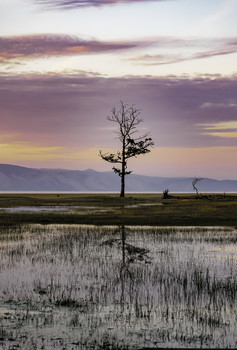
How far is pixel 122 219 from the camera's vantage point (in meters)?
44.9

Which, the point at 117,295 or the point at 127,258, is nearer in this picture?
the point at 117,295

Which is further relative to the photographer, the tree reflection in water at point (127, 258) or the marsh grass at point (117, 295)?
the tree reflection in water at point (127, 258)

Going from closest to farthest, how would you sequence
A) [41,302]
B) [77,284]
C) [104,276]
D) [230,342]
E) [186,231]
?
1. [230,342]
2. [41,302]
3. [77,284]
4. [104,276]
5. [186,231]

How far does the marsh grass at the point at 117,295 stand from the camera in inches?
424

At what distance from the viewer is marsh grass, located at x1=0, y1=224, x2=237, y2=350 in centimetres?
1077

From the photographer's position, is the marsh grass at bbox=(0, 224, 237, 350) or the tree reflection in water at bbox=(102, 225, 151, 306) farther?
the tree reflection in water at bbox=(102, 225, 151, 306)

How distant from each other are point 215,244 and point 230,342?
1657cm

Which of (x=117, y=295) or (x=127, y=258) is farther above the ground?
(x=127, y=258)

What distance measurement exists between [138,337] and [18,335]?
239cm

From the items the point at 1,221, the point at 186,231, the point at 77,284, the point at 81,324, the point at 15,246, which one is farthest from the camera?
the point at 1,221

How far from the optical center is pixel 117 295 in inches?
574

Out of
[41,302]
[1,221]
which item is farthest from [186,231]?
[41,302]

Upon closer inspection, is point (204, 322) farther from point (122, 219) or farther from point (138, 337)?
point (122, 219)

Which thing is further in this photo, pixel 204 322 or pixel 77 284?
pixel 77 284
